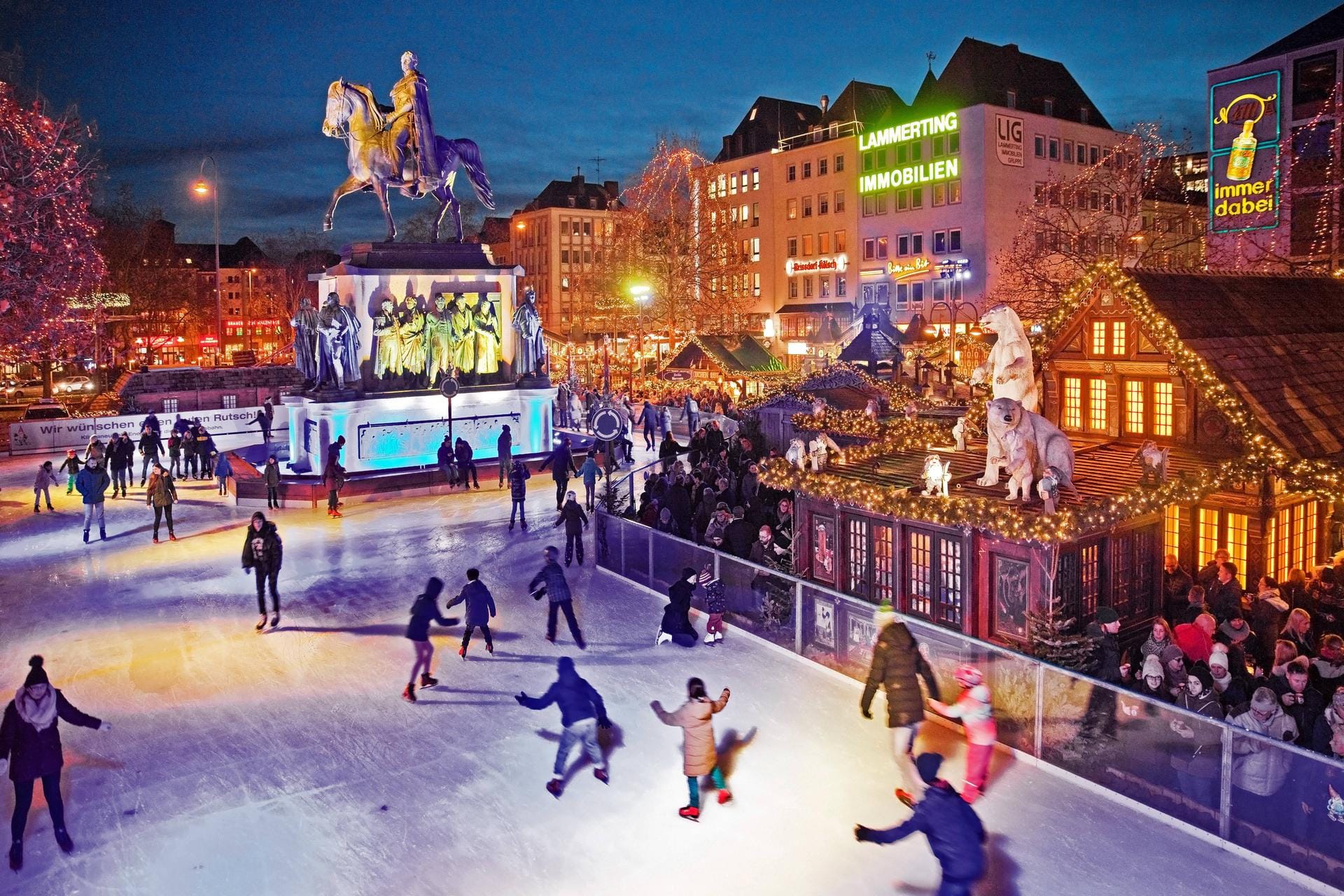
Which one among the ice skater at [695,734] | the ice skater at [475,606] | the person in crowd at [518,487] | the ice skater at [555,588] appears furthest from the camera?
the person in crowd at [518,487]

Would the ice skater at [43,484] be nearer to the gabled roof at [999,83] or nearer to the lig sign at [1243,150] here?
the lig sign at [1243,150]

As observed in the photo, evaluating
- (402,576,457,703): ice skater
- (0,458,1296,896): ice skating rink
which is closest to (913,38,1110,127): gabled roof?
(0,458,1296,896): ice skating rink

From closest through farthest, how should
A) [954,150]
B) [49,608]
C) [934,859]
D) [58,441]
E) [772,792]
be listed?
1. [934,859]
2. [772,792]
3. [49,608]
4. [58,441]
5. [954,150]

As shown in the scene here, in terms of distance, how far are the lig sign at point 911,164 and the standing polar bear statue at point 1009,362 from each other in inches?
1954

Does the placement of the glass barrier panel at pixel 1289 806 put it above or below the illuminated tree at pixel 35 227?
below

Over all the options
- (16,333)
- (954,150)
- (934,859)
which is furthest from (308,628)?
(954,150)

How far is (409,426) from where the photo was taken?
2767cm

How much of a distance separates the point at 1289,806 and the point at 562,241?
340ft

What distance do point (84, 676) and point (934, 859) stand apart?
34.2ft

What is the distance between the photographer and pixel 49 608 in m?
15.9

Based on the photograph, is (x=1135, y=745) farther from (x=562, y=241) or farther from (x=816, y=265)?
(x=562, y=241)

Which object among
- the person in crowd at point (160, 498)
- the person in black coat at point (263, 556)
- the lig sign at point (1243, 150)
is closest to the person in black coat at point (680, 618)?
the person in black coat at point (263, 556)

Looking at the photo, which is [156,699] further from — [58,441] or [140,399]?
[140,399]

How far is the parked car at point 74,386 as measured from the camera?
6109 cm
